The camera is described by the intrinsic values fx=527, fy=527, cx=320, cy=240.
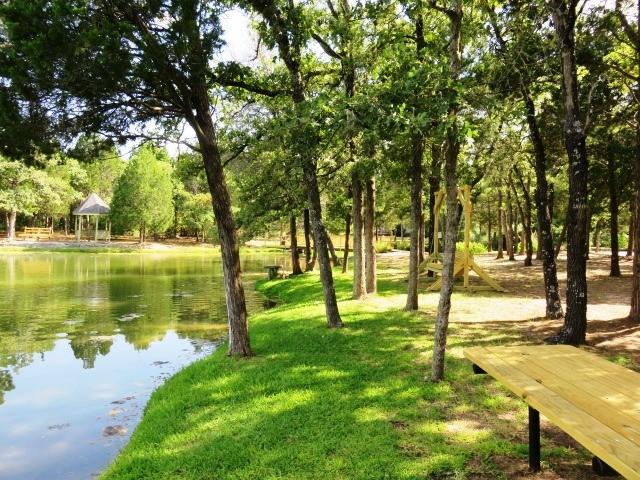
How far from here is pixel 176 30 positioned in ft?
Result: 22.2

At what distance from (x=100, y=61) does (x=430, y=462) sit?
5.71 meters

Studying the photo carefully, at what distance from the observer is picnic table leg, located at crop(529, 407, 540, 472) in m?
3.94

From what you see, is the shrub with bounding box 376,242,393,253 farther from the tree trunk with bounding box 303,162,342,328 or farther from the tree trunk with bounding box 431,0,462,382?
the tree trunk with bounding box 431,0,462,382

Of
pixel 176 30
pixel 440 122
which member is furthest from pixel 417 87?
pixel 176 30

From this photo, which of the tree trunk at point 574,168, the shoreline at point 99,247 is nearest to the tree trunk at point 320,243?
the tree trunk at point 574,168

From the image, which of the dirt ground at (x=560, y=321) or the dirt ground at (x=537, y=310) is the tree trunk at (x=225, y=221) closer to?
the dirt ground at (x=537, y=310)

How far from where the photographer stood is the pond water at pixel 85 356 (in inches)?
260

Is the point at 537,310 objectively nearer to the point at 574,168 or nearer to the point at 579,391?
the point at 574,168

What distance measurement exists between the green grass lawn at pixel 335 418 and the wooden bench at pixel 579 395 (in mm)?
793

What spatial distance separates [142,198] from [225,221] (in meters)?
43.5

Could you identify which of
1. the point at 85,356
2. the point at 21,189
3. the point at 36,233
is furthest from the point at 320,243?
the point at 36,233

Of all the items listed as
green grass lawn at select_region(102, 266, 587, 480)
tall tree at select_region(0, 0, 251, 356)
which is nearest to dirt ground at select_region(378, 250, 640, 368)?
green grass lawn at select_region(102, 266, 587, 480)

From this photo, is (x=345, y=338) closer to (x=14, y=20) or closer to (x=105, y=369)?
(x=105, y=369)

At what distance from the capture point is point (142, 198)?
160 feet
